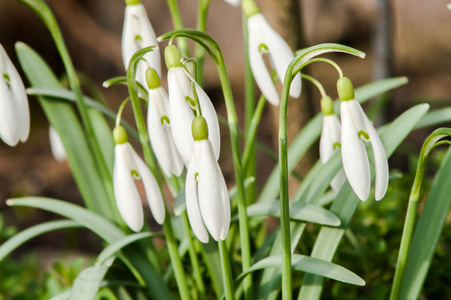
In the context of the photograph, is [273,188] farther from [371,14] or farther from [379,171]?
[371,14]

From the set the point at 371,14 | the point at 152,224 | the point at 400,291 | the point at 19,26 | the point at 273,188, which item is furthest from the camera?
the point at 19,26

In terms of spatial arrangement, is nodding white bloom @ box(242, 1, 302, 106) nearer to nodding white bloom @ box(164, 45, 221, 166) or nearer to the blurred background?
nodding white bloom @ box(164, 45, 221, 166)

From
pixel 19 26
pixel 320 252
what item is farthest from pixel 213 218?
pixel 19 26

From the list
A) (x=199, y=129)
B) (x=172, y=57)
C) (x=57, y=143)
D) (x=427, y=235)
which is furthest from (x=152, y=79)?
(x=57, y=143)

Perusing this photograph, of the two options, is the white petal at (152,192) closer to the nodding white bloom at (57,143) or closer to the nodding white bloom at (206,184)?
the nodding white bloom at (206,184)

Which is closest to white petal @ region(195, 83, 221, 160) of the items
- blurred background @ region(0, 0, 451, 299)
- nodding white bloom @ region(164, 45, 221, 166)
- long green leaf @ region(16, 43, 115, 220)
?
nodding white bloom @ region(164, 45, 221, 166)

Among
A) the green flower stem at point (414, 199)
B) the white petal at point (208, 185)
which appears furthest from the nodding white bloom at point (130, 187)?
the green flower stem at point (414, 199)

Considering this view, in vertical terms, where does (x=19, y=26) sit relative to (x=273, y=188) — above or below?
above
